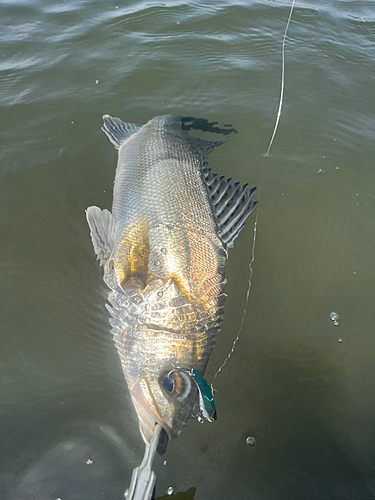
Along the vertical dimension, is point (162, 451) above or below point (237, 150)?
below

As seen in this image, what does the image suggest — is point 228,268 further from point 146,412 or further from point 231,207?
point 146,412

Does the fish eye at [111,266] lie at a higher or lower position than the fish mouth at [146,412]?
higher

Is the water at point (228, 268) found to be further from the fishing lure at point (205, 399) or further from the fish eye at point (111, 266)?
the fishing lure at point (205, 399)

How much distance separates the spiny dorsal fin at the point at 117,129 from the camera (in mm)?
4047

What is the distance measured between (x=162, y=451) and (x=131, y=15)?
23.2ft

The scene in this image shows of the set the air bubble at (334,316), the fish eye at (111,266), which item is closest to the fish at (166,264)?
the fish eye at (111,266)

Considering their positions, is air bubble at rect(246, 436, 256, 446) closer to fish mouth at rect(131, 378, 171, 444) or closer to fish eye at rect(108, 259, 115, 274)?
fish mouth at rect(131, 378, 171, 444)

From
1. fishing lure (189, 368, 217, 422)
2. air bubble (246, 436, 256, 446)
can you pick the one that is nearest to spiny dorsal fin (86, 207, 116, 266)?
fishing lure (189, 368, 217, 422)

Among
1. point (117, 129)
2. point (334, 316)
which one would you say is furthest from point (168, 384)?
point (117, 129)

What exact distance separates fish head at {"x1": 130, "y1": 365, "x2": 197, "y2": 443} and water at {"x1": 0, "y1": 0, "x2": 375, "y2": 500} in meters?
0.48

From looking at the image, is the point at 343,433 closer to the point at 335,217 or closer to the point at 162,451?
the point at 162,451

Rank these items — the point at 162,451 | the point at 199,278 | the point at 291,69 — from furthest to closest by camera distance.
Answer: the point at 291,69
the point at 199,278
the point at 162,451

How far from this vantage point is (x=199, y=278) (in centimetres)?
259

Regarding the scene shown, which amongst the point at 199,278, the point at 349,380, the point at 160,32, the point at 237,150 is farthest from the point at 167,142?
the point at 160,32
